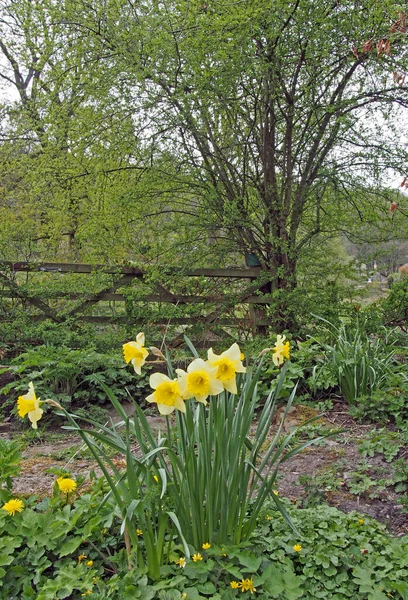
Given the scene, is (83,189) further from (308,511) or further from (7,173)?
(308,511)

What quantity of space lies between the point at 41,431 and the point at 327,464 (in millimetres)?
1904

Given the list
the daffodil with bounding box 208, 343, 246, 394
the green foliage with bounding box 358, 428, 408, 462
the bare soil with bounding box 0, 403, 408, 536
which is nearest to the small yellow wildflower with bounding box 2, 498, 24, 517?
the bare soil with bounding box 0, 403, 408, 536

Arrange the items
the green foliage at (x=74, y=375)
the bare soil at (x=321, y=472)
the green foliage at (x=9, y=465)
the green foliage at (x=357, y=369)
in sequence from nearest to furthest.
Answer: the green foliage at (x=9, y=465), the bare soil at (x=321, y=472), the green foliage at (x=357, y=369), the green foliage at (x=74, y=375)

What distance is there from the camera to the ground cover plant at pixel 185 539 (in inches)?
49.5

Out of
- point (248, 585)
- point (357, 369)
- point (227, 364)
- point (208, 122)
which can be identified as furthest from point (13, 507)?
point (208, 122)

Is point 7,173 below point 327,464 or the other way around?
the other way around

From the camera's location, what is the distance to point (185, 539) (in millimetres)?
1420

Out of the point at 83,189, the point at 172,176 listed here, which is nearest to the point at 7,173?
the point at 83,189

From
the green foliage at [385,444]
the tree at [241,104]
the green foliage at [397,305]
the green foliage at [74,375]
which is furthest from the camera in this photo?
the green foliage at [397,305]

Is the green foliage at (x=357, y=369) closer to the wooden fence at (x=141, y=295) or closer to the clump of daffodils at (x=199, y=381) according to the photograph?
the wooden fence at (x=141, y=295)

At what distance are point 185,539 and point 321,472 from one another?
39.3 inches

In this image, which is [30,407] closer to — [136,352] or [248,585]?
[136,352]

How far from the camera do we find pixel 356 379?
10.5 feet

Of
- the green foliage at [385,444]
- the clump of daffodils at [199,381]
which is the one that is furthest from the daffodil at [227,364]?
the green foliage at [385,444]
